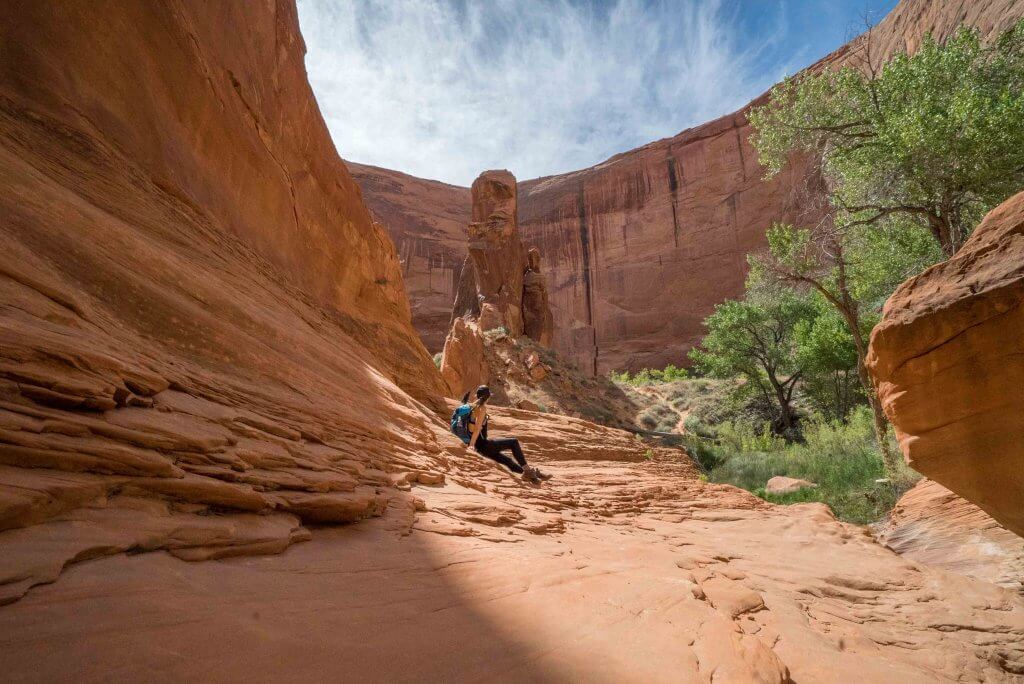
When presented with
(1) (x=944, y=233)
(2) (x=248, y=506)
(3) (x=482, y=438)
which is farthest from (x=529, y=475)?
(1) (x=944, y=233)

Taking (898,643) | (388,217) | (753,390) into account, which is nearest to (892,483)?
(898,643)

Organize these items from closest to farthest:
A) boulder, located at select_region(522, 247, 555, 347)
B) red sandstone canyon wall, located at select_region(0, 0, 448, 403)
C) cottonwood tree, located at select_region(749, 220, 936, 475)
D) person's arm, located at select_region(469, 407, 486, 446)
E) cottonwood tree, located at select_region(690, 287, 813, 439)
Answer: red sandstone canyon wall, located at select_region(0, 0, 448, 403), person's arm, located at select_region(469, 407, 486, 446), cottonwood tree, located at select_region(749, 220, 936, 475), cottonwood tree, located at select_region(690, 287, 813, 439), boulder, located at select_region(522, 247, 555, 347)

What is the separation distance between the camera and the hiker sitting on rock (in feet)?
21.4

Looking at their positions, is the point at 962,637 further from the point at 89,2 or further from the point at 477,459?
the point at 89,2

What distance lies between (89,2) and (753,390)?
78.2ft

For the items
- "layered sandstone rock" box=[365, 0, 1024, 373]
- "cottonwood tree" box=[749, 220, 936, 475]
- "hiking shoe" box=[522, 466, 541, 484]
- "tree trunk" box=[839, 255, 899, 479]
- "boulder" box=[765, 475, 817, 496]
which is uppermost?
"layered sandstone rock" box=[365, 0, 1024, 373]

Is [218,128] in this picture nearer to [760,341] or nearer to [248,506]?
[248,506]

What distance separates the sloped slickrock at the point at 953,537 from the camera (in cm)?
571

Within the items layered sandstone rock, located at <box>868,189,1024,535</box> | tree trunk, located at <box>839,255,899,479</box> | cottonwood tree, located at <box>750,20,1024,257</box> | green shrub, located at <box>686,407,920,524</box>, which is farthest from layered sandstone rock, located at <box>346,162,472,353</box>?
layered sandstone rock, located at <box>868,189,1024,535</box>

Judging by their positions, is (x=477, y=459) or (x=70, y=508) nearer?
(x=70, y=508)

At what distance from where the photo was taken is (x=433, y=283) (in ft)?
148

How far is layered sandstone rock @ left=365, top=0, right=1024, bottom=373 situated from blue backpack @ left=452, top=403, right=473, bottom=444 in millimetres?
30849

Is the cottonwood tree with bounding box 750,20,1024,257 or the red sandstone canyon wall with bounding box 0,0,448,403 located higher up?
the cottonwood tree with bounding box 750,20,1024,257

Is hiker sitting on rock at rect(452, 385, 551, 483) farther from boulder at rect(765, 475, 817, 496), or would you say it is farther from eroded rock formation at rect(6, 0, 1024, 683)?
boulder at rect(765, 475, 817, 496)
